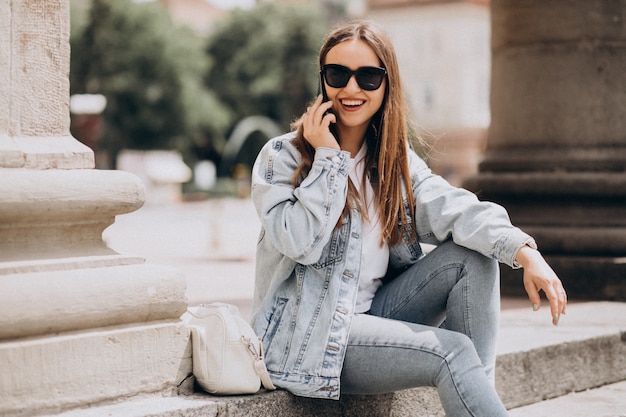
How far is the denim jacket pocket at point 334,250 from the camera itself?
3.33m

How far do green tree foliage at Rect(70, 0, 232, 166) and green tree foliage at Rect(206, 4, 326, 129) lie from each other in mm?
8189

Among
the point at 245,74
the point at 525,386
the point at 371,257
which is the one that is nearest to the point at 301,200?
the point at 371,257

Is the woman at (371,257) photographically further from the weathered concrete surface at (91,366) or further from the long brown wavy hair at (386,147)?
the weathered concrete surface at (91,366)

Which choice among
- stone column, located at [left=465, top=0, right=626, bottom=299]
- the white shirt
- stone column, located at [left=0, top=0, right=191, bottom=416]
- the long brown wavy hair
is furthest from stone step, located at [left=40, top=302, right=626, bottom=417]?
stone column, located at [left=465, top=0, right=626, bottom=299]

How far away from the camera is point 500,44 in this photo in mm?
7211

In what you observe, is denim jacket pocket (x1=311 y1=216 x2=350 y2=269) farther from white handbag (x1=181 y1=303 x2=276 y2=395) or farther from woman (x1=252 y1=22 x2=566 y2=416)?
white handbag (x1=181 y1=303 x2=276 y2=395)

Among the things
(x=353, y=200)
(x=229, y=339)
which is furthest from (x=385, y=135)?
(x=229, y=339)

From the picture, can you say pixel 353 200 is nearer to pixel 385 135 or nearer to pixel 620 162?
pixel 385 135

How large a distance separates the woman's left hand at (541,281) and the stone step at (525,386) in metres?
0.77

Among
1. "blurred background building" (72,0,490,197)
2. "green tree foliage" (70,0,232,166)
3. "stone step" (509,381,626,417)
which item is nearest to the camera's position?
"stone step" (509,381,626,417)

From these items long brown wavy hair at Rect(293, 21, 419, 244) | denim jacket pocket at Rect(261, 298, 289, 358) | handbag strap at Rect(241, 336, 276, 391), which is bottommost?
handbag strap at Rect(241, 336, 276, 391)

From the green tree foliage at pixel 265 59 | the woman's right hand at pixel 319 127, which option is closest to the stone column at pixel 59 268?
the woman's right hand at pixel 319 127

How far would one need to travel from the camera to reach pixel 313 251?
321cm

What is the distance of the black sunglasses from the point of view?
136 inches
